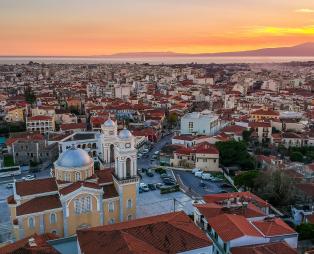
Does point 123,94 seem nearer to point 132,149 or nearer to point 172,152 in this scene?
point 172,152

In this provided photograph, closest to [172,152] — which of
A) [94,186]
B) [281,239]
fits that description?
[94,186]

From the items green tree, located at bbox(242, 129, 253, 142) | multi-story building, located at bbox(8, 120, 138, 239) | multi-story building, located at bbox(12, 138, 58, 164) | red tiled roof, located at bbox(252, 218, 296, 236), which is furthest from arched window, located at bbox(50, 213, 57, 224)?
green tree, located at bbox(242, 129, 253, 142)

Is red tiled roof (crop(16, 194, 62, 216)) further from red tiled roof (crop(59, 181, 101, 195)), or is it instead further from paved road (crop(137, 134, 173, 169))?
paved road (crop(137, 134, 173, 169))

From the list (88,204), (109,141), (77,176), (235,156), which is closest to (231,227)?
(88,204)

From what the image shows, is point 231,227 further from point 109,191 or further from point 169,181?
point 169,181

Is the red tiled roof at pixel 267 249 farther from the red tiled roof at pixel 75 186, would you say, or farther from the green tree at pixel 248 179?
the green tree at pixel 248 179

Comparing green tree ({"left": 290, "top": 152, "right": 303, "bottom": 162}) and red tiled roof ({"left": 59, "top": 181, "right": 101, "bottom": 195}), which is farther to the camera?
green tree ({"left": 290, "top": 152, "right": 303, "bottom": 162})

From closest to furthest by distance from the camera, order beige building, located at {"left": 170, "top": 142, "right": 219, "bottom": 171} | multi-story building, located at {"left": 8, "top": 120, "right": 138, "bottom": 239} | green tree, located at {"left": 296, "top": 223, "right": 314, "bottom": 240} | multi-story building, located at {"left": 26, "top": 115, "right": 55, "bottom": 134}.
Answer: green tree, located at {"left": 296, "top": 223, "right": 314, "bottom": 240}
multi-story building, located at {"left": 8, "top": 120, "right": 138, "bottom": 239}
beige building, located at {"left": 170, "top": 142, "right": 219, "bottom": 171}
multi-story building, located at {"left": 26, "top": 115, "right": 55, "bottom": 134}

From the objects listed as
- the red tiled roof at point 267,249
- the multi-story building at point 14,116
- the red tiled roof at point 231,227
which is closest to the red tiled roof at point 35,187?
the red tiled roof at point 231,227
